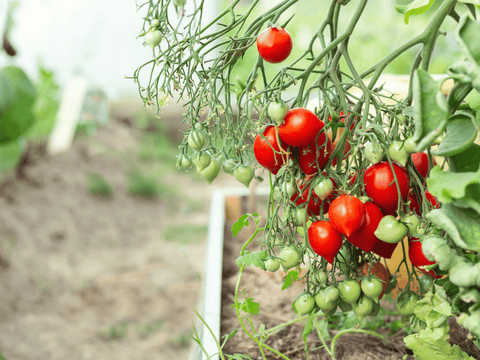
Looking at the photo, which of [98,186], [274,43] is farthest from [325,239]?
[98,186]

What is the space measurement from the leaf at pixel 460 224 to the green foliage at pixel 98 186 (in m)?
2.09

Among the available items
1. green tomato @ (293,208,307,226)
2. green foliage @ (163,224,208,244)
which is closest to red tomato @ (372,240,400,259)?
green tomato @ (293,208,307,226)

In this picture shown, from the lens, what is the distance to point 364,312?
59 centimetres

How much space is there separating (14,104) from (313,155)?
43 cm

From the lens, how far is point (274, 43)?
0.54m

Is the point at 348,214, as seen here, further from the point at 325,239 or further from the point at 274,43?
the point at 274,43

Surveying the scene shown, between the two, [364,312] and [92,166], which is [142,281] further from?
[364,312]

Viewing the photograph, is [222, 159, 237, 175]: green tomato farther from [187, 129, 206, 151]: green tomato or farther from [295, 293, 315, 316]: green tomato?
[295, 293, 315, 316]: green tomato

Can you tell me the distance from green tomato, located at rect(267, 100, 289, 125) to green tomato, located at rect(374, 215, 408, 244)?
176mm

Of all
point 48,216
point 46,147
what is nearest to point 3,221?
point 48,216

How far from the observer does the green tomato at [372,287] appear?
0.56 m

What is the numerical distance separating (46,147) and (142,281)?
102 centimetres

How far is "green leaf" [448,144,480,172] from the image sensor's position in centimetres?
44

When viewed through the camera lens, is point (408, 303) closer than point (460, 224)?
No
